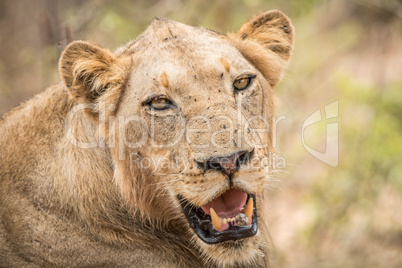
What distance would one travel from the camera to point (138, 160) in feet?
14.6

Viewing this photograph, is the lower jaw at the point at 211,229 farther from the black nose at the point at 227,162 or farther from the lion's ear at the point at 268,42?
the lion's ear at the point at 268,42

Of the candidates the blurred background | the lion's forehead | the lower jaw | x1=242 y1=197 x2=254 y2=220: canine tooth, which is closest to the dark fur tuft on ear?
the lion's forehead

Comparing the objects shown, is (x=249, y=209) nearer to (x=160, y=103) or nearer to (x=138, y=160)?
(x=138, y=160)

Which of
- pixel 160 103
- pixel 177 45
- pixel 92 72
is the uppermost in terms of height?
pixel 177 45

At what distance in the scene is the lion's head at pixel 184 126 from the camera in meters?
4.03

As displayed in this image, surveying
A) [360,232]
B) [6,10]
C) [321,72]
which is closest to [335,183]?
[360,232]

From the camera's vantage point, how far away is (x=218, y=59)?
448 centimetres

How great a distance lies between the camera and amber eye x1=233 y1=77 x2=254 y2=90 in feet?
15.0

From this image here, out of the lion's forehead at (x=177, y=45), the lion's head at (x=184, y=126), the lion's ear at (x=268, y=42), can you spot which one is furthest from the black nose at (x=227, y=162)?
the lion's ear at (x=268, y=42)

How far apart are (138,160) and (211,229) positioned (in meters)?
0.85

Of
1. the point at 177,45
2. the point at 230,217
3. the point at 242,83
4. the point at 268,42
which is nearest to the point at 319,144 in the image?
the point at 268,42

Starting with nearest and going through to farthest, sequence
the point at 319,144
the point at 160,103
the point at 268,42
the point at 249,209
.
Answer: the point at 249,209 < the point at 160,103 < the point at 268,42 < the point at 319,144

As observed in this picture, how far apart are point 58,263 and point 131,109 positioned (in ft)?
4.56

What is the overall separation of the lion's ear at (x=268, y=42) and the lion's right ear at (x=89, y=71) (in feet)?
3.99
